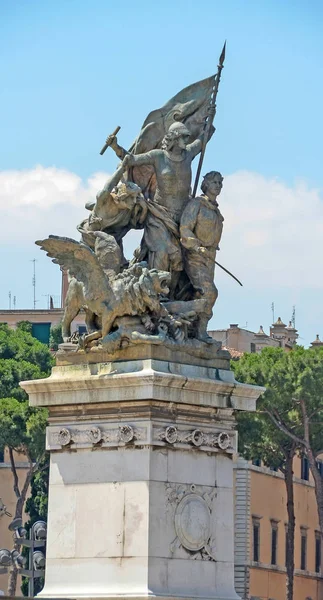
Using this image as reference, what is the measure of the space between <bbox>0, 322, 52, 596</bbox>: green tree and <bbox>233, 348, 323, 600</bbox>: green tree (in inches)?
284

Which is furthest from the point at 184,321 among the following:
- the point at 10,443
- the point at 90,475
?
the point at 10,443

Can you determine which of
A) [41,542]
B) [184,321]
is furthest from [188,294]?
[41,542]

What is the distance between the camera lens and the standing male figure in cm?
2500

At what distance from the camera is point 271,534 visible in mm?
81438

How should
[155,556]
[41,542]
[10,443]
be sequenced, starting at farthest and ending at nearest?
[10,443], [41,542], [155,556]

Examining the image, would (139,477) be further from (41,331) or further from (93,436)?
(41,331)

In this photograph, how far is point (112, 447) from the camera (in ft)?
78.1

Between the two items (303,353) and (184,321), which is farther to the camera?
(303,353)

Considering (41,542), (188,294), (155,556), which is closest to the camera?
(155,556)

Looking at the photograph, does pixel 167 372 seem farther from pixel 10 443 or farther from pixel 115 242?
pixel 10 443

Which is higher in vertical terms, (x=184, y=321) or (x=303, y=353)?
(x=303, y=353)

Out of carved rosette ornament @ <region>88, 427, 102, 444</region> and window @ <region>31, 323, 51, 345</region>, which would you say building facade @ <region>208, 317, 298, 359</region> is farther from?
carved rosette ornament @ <region>88, 427, 102, 444</region>

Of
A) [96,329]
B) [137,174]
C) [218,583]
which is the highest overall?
[137,174]

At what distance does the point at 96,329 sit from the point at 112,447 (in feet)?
5.29
